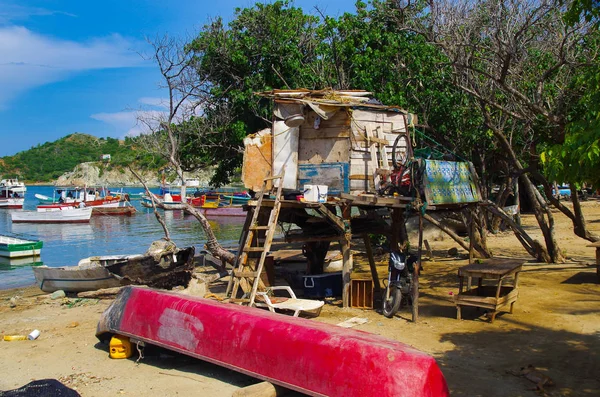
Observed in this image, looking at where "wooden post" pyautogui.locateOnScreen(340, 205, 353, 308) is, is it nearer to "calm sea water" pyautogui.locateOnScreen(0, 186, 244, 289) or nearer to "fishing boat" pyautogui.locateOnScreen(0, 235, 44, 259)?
"calm sea water" pyautogui.locateOnScreen(0, 186, 244, 289)

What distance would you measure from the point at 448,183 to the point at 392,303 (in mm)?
2876

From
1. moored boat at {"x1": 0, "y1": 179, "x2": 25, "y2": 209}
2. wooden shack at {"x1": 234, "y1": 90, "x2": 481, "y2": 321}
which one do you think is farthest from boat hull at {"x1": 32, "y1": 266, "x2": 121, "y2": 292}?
moored boat at {"x1": 0, "y1": 179, "x2": 25, "y2": 209}

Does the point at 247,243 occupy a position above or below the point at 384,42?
below

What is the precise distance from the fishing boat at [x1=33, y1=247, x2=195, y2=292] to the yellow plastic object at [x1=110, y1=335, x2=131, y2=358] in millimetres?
6200

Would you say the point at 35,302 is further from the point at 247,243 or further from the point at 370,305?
the point at 370,305

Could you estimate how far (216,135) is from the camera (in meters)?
19.1

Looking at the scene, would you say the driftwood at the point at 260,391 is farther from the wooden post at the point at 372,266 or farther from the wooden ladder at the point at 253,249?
the wooden post at the point at 372,266

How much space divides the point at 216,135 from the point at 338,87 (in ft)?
15.0

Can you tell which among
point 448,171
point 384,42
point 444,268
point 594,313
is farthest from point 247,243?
point 384,42

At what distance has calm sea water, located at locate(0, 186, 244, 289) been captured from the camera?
26328mm

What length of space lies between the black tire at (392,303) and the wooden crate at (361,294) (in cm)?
77

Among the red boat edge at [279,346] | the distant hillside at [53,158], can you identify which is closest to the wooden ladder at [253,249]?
the red boat edge at [279,346]

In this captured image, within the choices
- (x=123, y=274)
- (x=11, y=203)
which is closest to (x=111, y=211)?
(x=11, y=203)

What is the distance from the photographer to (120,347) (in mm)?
9141
